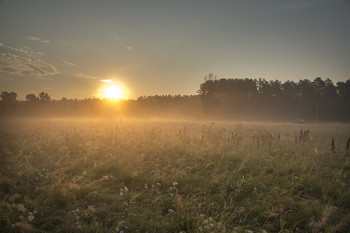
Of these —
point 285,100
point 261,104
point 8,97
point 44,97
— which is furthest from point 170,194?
point 44,97

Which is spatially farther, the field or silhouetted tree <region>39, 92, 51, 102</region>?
silhouetted tree <region>39, 92, 51, 102</region>

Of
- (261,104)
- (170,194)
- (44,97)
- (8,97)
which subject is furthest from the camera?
(44,97)

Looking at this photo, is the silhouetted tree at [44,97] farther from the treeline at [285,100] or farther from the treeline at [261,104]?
the treeline at [285,100]

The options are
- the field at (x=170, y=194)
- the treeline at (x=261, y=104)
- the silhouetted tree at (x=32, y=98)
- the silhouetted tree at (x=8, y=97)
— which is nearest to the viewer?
the field at (x=170, y=194)

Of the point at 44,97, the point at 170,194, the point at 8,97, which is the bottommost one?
the point at 170,194

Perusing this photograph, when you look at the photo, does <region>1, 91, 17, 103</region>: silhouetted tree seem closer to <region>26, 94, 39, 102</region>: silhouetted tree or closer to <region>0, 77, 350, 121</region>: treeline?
<region>0, 77, 350, 121</region>: treeline

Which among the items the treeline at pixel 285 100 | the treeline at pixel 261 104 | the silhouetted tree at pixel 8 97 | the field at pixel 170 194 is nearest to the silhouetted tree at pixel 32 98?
the treeline at pixel 261 104

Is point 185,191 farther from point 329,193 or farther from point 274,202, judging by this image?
point 329,193

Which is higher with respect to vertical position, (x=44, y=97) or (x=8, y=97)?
(x=44, y=97)

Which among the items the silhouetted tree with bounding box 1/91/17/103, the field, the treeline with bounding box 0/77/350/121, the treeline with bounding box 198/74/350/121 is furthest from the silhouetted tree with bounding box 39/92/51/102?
the field

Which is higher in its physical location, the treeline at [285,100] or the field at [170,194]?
the treeline at [285,100]

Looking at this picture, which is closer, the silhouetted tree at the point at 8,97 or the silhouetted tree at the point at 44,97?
the silhouetted tree at the point at 8,97

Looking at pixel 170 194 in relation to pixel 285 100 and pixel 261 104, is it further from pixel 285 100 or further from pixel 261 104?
pixel 285 100

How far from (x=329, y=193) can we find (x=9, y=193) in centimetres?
689
